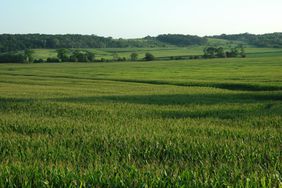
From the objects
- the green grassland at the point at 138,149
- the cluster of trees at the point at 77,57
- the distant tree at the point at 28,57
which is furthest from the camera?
the cluster of trees at the point at 77,57

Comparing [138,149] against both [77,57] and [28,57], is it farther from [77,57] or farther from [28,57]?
[28,57]

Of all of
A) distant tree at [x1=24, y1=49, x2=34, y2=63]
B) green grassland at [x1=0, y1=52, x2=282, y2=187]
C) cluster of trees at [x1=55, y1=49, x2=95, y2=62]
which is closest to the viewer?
green grassland at [x1=0, y1=52, x2=282, y2=187]

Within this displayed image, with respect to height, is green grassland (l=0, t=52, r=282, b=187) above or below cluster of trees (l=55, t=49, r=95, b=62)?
above

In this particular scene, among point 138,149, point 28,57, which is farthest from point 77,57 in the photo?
point 138,149

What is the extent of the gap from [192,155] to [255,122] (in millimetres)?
9105

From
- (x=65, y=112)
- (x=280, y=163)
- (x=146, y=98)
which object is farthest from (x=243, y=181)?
(x=146, y=98)

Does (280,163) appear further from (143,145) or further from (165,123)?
(165,123)

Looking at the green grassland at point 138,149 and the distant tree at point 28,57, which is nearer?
the green grassland at point 138,149

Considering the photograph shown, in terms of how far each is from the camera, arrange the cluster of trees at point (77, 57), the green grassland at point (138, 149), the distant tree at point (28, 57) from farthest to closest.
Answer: the cluster of trees at point (77, 57), the distant tree at point (28, 57), the green grassland at point (138, 149)

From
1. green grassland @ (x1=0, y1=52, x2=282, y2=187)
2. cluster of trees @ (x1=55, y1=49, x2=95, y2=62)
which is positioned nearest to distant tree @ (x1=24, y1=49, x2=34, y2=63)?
cluster of trees @ (x1=55, y1=49, x2=95, y2=62)

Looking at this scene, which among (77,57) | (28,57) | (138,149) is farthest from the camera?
(77,57)

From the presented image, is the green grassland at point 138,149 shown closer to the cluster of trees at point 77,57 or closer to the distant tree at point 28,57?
the cluster of trees at point 77,57

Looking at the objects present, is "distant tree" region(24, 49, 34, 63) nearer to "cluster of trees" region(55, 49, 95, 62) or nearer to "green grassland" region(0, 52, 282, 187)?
"cluster of trees" region(55, 49, 95, 62)

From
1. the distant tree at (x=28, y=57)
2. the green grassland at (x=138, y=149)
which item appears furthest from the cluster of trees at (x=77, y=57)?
the green grassland at (x=138, y=149)
